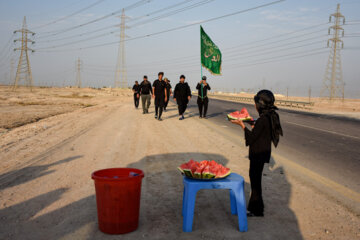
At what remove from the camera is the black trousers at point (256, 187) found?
14.4ft

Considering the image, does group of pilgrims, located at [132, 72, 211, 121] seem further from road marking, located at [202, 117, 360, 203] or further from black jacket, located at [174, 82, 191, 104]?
road marking, located at [202, 117, 360, 203]

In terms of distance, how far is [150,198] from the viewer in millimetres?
5145

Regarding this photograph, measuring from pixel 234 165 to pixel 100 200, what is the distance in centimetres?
414

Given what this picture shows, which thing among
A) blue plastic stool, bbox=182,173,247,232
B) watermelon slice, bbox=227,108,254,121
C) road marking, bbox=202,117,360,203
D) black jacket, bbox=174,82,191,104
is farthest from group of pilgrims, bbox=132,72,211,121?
blue plastic stool, bbox=182,173,247,232

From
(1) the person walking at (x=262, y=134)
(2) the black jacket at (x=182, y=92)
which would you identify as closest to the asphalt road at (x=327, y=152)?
(1) the person walking at (x=262, y=134)

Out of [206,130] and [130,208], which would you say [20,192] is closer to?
[130,208]

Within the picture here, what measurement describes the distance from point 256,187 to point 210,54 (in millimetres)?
15562

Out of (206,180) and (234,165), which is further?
(234,165)

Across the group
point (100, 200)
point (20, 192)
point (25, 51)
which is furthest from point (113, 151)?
point (25, 51)

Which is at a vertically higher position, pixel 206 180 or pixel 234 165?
pixel 206 180

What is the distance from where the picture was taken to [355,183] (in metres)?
6.19

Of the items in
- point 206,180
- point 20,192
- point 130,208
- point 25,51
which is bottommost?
point 20,192

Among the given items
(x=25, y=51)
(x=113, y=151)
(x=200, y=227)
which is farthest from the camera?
(x=25, y=51)

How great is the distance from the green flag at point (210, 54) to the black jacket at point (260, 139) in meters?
14.8
